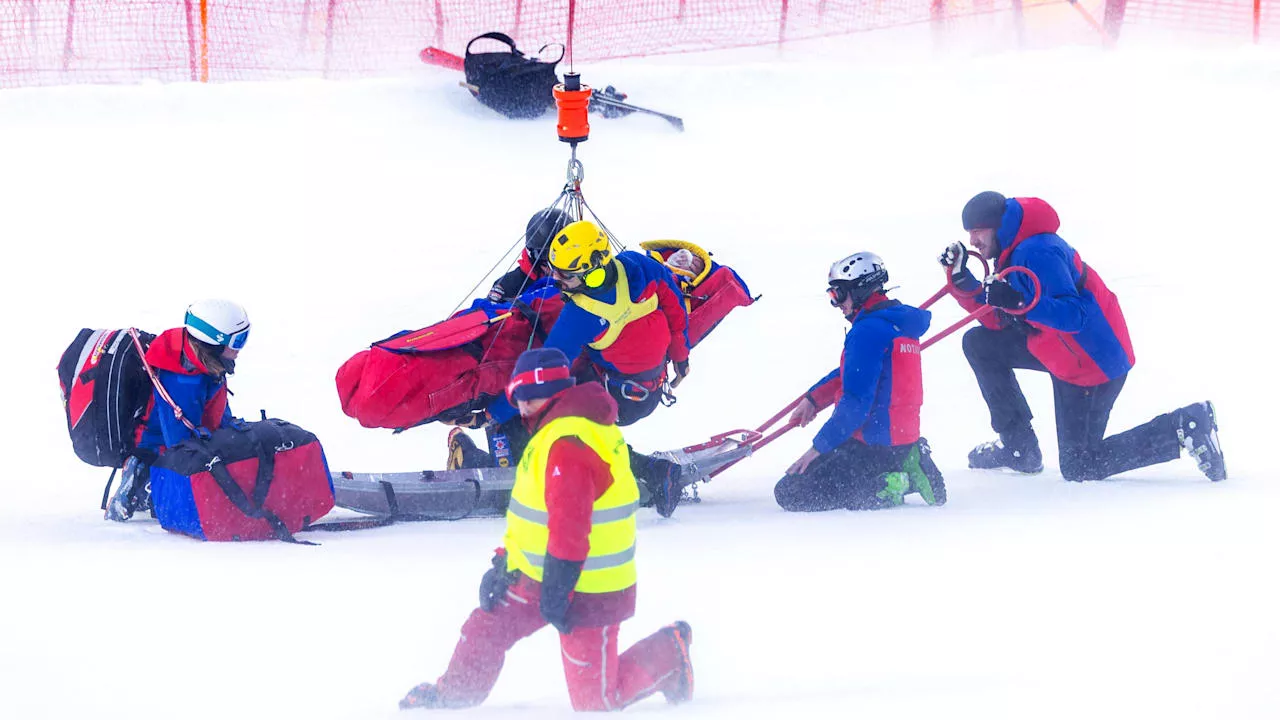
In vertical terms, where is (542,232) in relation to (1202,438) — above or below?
above

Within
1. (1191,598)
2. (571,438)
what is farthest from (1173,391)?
(571,438)

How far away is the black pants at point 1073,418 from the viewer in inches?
253

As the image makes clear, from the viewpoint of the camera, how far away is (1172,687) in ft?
12.7

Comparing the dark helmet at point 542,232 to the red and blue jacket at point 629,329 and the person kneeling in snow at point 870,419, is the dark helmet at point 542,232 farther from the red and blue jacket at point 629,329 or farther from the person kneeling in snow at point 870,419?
the person kneeling in snow at point 870,419

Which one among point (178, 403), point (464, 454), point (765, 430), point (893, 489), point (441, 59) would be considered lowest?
point (893, 489)

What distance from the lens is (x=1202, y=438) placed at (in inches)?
248

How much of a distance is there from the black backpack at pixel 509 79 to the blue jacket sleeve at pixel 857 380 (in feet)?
23.5

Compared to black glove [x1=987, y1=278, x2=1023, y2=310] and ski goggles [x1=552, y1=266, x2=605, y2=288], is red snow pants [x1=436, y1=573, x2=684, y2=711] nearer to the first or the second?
ski goggles [x1=552, y1=266, x2=605, y2=288]

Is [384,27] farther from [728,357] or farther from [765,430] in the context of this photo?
[765,430]

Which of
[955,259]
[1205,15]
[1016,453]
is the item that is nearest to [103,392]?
[955,259]

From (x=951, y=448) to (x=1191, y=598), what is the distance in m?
3.03

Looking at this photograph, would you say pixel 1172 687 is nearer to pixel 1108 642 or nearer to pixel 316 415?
pixel 1108 642

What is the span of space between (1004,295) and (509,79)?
7.33 metres

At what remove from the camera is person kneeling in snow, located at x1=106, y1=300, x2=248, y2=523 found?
5.58m
